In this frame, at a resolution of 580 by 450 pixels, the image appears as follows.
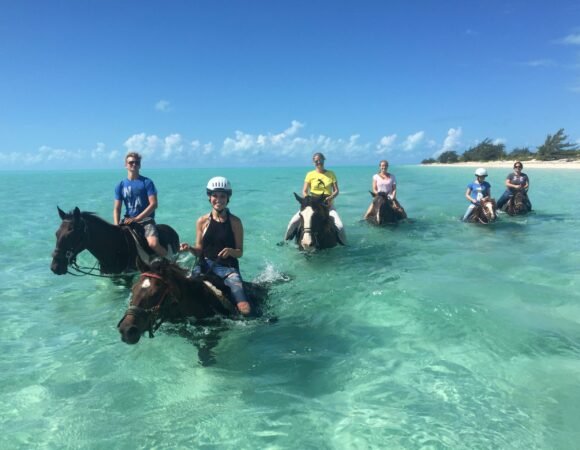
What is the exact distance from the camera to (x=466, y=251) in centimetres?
1192

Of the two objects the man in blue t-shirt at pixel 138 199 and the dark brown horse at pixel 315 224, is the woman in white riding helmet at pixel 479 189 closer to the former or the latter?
the dark brown horse at pixel 315 224

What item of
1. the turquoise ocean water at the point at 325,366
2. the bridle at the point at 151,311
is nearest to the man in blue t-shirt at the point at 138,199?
the turquoise ocean water at the point at 325,366

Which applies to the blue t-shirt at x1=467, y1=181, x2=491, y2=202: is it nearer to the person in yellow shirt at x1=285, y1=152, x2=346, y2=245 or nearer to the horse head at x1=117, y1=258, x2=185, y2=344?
the person in yellow shirt at x1=285, y1=152, x2=346, y2=245

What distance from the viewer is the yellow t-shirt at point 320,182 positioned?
12977 millimetres

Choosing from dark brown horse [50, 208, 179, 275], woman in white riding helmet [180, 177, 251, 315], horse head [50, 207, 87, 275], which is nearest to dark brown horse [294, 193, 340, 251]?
dark brown horse [50, 208, 179, 275]

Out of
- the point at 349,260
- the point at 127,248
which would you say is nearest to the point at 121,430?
the point at 127,248

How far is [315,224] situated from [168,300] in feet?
21.9

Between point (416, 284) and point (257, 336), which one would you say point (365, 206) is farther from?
point (257, 336)

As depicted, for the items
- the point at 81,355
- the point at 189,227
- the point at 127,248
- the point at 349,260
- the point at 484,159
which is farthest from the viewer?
the point at 484,159

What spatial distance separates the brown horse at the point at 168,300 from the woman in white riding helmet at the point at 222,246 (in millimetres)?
176

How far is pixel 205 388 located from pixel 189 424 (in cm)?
68

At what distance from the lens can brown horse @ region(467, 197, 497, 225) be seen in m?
16.1

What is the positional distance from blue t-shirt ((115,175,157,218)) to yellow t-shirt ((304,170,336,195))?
5359mm

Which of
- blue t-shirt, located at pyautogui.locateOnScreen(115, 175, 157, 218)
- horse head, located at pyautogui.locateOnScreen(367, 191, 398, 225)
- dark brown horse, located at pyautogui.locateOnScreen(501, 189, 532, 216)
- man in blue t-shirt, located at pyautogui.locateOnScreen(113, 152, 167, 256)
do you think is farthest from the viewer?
dark brown horse, located at pyautogui.locateOnScreen(501, 189, 532, 216)
